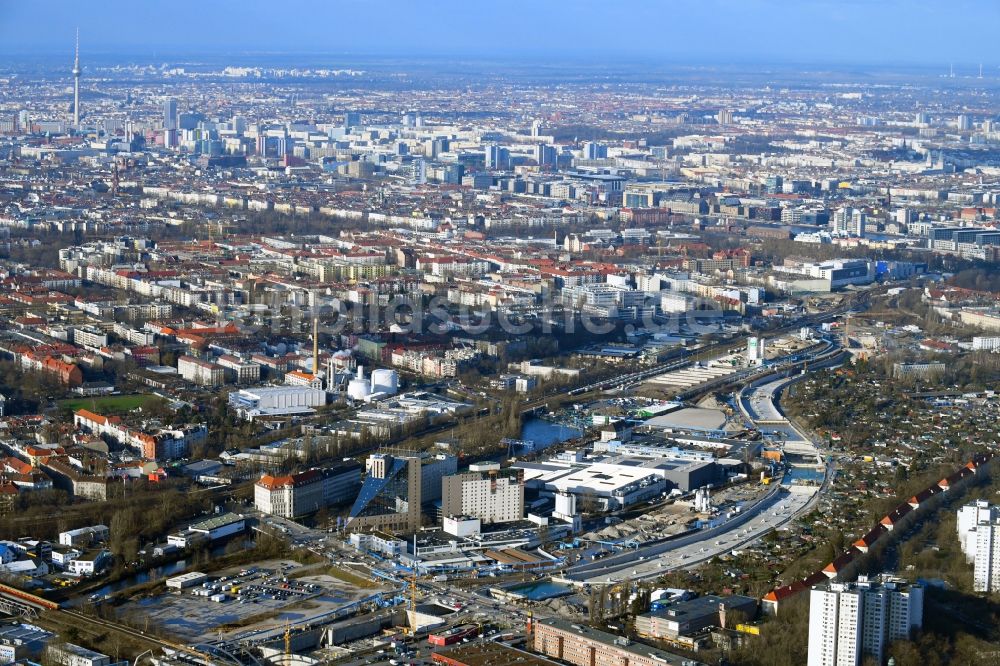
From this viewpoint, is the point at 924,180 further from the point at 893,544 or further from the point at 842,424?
the point at 893,544

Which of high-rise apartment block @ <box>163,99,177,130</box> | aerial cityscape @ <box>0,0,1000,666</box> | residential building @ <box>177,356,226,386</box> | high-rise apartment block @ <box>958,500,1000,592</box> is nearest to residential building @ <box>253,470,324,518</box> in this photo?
aerial cityscape @ <box>0,0,1000,666</box>

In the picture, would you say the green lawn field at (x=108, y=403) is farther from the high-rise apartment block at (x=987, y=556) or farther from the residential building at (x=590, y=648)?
the high-rise apartment block at (x=987, y=556)

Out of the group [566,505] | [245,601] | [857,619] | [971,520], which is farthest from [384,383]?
[857,619]

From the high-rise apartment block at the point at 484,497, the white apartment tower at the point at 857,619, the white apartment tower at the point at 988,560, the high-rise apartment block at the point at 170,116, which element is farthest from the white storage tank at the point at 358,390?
the high-rise apartment block at the point at 170,116

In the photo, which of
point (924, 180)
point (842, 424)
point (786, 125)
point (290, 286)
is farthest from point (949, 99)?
point (842, 424)

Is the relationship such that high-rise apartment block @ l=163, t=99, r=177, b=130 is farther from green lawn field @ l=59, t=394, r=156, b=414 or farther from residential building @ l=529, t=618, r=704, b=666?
residential building @ l=529, t=618, r=704, b=666

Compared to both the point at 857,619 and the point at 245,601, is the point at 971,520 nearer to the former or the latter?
the point at 857,619
